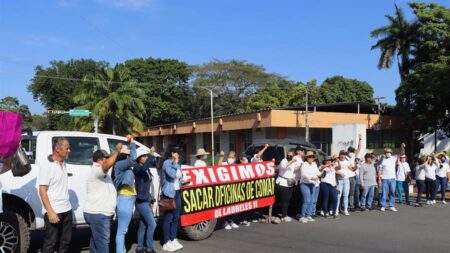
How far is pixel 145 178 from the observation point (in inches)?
273

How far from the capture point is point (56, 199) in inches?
223

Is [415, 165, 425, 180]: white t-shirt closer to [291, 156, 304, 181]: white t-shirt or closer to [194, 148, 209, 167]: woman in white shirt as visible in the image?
[291, 156, 304, 181]: white t-shirt

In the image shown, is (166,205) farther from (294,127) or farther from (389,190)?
(294,127)

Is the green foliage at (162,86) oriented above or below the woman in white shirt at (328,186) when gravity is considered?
above

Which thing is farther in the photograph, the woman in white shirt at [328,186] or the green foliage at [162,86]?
the green foliage at [162,86]

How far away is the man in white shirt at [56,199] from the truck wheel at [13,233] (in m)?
0.97

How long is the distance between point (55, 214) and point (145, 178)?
5.50 feet

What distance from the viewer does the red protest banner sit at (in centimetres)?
816

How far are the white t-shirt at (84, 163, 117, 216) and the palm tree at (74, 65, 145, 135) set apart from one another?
31197mm

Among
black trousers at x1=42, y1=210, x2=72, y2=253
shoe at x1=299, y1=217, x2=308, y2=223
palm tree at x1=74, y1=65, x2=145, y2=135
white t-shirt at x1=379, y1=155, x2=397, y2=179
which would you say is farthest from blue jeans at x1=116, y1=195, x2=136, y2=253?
palm tree at x1=74, y1=65, x2=145, y2=135

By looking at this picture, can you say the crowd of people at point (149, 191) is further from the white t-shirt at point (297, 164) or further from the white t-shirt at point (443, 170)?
the white t-shirt at point (443, 170)

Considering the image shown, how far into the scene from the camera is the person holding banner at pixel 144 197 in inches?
269

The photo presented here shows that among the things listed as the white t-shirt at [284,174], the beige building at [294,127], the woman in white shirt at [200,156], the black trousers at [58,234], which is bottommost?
the black trousers at [58,234]

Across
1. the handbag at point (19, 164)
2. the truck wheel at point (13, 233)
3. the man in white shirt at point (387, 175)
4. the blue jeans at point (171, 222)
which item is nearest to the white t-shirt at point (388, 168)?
the man in white shirt at point (387, 175)
